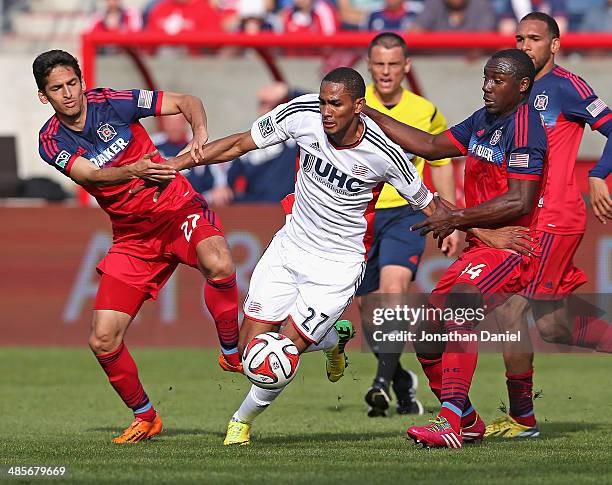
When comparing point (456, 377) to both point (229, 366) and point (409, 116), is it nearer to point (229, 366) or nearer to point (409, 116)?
point (229, 366)

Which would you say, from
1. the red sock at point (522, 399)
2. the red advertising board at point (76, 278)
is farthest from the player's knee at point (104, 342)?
the red advertising board at point (76, 278)

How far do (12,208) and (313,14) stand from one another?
5025mm

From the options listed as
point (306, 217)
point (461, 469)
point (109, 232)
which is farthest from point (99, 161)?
point (109, 232)

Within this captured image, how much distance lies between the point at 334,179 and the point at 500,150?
41.4 inches

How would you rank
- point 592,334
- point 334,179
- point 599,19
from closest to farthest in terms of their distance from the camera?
1. point 334,179
2. point 592,334
3. point 599,19

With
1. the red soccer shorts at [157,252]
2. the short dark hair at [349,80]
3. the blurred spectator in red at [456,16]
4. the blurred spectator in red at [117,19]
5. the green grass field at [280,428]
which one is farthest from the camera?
the blurred spectator in red at [117,19]

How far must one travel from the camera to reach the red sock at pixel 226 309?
9.00 metres

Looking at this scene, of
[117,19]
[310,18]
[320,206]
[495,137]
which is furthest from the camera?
[117,19]

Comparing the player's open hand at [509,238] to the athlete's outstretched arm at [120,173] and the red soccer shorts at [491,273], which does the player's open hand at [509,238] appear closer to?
the red soccer shorts at [491,273]

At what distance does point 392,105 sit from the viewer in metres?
10.7

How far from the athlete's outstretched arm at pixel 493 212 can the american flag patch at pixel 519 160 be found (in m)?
0.09

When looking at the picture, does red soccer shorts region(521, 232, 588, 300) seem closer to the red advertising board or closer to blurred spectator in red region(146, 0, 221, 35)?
the red advertising board

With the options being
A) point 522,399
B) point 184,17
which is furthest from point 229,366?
point 184,17

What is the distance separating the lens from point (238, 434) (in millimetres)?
8594
